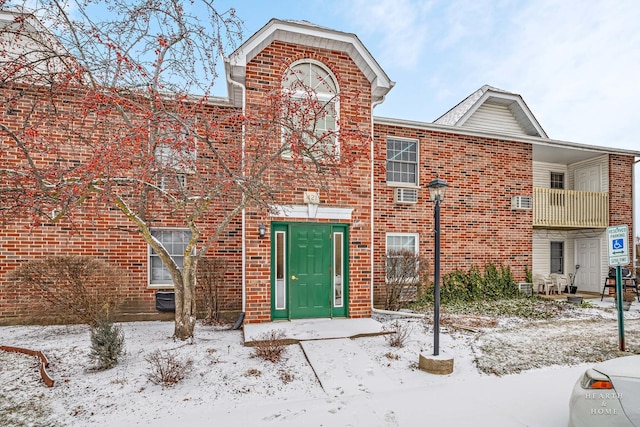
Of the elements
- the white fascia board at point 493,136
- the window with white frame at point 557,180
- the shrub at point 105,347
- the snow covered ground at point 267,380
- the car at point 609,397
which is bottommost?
the snow covered ground at point 267,380

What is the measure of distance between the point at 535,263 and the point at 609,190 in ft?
12.0

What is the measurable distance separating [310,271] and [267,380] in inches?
119

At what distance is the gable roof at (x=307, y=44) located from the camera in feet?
22.7

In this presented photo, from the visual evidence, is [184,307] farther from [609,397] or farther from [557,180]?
[557,180]

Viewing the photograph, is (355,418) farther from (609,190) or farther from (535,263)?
(609,190)

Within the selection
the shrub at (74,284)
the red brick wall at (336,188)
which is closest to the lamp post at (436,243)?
the red brick wall at (336,188)

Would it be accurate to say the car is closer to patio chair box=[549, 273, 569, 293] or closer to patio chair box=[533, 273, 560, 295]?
patio chair box=[533, 273, 560, 295]

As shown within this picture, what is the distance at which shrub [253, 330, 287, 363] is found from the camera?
520cm

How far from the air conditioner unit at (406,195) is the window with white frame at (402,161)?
0.99ft

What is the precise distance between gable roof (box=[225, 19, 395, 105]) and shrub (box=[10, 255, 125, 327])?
5.07 m

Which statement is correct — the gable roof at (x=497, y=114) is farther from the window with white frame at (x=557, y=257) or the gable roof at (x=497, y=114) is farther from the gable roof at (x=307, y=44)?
the gable roof at (x=307, y=44)

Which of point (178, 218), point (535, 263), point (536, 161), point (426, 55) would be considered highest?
point (426, 55)

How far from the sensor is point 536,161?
504 inches

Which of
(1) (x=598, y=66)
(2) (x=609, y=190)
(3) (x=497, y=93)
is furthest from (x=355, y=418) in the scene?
(1) (x=598, y=66)
